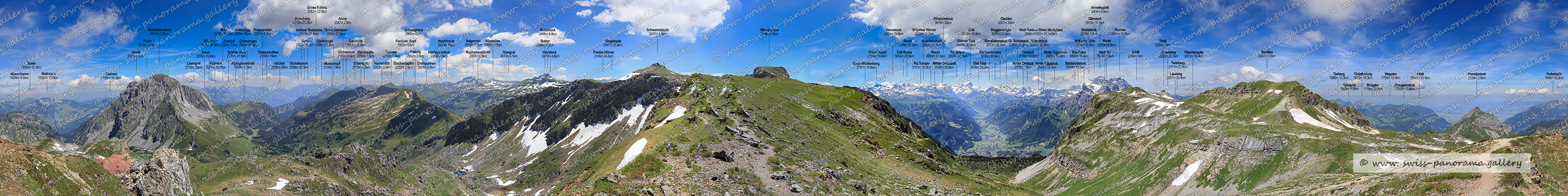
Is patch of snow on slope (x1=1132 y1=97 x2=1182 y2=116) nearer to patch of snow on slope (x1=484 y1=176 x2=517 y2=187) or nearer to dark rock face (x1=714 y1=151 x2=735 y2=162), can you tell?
dark rock face (x1=714 y1=151 x2=735 y2=162)

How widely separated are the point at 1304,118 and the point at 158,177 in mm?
138491

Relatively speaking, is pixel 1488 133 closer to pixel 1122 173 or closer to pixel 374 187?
pixel 1122 173

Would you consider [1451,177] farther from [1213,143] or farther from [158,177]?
[158,177]

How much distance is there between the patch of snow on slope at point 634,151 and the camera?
7111 cm

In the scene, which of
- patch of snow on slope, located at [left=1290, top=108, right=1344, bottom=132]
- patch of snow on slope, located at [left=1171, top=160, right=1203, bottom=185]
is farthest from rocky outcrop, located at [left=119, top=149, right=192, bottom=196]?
patch of snow on slope, located at [left=1290, top=108, right=1344, bottom=132]

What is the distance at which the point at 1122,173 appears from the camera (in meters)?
90.4

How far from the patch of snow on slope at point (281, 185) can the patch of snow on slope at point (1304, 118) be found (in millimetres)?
135974

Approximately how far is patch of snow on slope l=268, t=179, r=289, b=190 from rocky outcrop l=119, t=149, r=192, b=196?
67.1 feet

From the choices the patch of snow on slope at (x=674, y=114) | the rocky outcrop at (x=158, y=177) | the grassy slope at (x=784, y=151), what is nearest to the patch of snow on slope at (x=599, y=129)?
the grassy slope at (x=784, y=151)

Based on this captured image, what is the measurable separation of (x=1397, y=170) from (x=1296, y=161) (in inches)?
531

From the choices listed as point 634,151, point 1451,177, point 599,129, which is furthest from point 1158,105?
point 599,129

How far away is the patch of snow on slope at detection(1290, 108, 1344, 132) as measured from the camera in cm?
9675

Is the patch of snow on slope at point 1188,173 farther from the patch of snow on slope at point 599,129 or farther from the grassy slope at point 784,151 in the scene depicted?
the patch of snow on slope at point 599,129

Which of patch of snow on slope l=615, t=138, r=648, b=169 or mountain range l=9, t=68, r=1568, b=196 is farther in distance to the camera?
patch of snow on slope l=615, t=138, r=648, b=169
